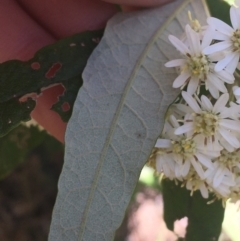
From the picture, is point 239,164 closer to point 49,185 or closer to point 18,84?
point 18,84

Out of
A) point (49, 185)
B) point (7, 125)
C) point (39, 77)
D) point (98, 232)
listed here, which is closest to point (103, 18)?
point (39, 77)

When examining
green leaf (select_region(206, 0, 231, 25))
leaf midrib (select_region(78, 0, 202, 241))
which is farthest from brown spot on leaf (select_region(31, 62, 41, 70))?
green leaf (select_region(206, 0, 231, 25))

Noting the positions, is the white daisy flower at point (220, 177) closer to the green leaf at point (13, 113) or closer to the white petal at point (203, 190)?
the white petal at point (203, 190)

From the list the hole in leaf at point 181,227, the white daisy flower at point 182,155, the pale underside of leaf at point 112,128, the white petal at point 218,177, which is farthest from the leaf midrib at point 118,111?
the hole in leaf at point 181,227

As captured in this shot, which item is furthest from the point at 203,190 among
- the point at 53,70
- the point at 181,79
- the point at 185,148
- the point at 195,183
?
the point at 53,70

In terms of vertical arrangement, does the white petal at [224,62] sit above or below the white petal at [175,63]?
below

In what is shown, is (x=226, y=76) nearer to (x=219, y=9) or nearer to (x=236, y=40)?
(x=236, y=40)

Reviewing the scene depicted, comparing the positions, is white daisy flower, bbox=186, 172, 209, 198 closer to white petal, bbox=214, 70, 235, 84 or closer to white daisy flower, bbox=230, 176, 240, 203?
white daisy flower, bbox=230, 176, 240, 203
